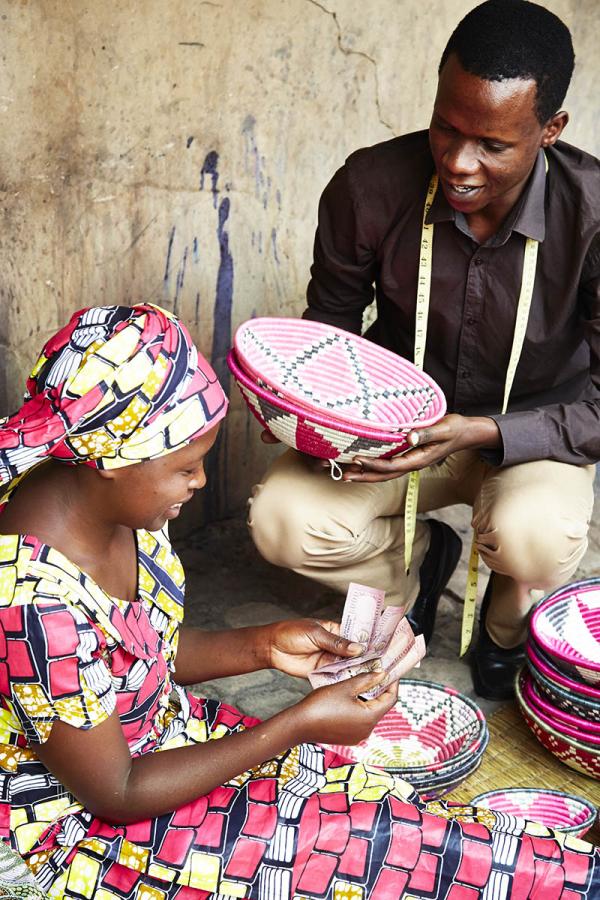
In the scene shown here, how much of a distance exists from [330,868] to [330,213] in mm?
1612

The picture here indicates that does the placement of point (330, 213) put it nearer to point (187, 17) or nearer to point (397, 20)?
point (187, 17)

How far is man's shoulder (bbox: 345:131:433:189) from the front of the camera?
2.65 metres

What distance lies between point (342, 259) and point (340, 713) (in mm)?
1318

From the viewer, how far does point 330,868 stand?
5.62ft

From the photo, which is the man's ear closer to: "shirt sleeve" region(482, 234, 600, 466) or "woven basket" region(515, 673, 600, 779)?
"shirt sleeve" region(482, 234, 600, 466)

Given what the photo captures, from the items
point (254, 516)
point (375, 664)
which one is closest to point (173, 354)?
point (375, 664)

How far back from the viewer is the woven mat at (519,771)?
8.16 ft

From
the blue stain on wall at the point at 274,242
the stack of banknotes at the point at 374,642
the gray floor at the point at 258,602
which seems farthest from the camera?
the blue stain on wall at the point at 274,242

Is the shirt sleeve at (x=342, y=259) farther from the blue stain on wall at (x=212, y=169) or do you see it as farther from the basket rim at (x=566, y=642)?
the basket rim at (x=566, y=642)

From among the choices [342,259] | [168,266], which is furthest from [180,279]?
[342,259]

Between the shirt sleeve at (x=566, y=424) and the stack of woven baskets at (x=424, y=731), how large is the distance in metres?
0.59

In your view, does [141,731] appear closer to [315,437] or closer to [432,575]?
[315,437]

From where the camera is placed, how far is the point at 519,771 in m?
2.55

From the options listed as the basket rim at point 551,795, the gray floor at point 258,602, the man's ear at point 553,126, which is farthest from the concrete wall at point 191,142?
the basket rim at point 551,795
